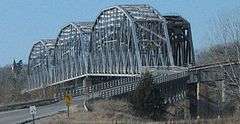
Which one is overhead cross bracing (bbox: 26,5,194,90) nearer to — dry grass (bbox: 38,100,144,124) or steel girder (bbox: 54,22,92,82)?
steel girder (bbox: 54,22,92,82)

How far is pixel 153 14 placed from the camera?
13712 cm

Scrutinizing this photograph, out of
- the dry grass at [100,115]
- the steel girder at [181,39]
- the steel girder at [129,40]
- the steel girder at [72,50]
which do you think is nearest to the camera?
the dry grass at [100,115]

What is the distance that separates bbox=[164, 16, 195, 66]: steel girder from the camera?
5290 inches

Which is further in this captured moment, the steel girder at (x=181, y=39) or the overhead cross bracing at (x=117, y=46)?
the steel girder at (x=181, y=39)

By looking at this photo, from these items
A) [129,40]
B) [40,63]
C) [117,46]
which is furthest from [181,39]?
[40,63]

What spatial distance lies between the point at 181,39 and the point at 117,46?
13.9m

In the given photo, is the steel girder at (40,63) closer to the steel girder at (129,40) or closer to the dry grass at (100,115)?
the steel girder at (129,40)

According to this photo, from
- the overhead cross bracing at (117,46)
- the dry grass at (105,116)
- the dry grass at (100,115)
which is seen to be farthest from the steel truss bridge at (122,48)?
the dry grass at (105,116)

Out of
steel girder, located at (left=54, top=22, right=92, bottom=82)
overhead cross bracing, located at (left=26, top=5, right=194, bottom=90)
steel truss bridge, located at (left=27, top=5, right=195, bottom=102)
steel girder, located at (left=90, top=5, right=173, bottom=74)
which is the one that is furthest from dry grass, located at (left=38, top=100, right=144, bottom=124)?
steel girder, located at (left=54, top=22, right=92, bottom=82)

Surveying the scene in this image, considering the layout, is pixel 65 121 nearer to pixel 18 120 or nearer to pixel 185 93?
pixel 18 120

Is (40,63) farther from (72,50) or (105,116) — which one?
(105,116)

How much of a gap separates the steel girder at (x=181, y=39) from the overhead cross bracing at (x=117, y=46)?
0.68m

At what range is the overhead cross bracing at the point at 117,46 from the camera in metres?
129

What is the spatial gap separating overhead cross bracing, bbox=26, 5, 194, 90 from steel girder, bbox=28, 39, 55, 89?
5418 mm
